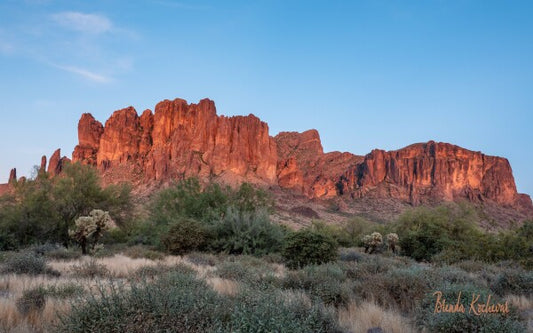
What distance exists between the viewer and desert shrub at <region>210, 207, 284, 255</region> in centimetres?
2066

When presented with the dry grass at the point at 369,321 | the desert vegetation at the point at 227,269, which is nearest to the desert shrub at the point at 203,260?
the desert vegetation at the point at 227,269

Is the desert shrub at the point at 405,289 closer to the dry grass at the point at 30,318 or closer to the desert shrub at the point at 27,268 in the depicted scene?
the dry grass at the point at 30,318

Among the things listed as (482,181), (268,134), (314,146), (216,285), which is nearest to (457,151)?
(482,181)

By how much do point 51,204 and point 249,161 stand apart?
340ft

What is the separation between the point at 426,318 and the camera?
5.88 metres

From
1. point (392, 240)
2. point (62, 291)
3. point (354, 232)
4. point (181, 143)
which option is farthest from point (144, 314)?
point (181, 143)

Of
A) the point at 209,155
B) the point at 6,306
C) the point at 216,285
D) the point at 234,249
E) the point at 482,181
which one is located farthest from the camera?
the point at 482,181

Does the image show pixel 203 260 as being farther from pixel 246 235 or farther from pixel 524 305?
pixel 524 305

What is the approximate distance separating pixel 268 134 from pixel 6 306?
13604 centimetres

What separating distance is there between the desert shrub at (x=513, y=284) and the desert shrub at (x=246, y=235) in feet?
40.5

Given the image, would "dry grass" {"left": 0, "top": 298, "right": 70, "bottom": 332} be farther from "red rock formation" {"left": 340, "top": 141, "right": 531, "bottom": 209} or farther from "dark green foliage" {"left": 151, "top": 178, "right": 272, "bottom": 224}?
"red rock formation" {"left": 340, "top": 141, "right": 531, "bottom": 209}

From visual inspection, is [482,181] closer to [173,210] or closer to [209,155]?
[209,155]

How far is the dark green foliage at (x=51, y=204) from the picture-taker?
1014 inches

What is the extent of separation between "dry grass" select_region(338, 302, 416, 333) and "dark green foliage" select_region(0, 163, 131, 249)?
25365 mm
